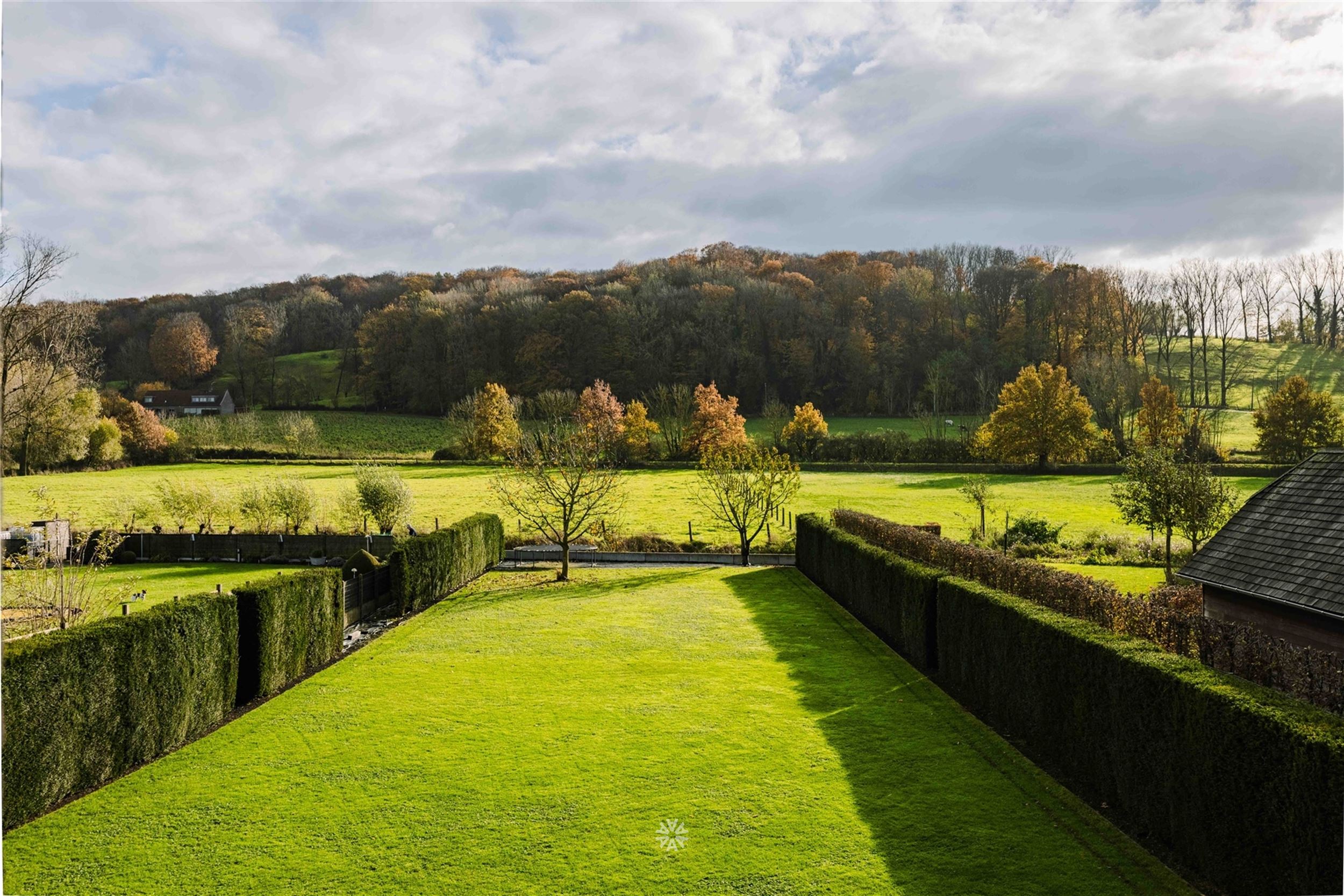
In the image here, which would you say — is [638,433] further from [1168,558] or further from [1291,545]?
[1291,545]

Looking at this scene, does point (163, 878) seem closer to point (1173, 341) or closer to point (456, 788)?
point (456, 788)

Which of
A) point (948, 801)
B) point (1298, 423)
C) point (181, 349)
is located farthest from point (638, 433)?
point (181, 349)

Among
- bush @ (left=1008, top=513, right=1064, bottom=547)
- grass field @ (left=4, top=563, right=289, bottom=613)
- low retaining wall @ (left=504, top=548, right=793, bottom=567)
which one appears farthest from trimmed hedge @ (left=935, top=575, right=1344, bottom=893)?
bush @ (left=1008, top=513, right=1064, bottom=547)

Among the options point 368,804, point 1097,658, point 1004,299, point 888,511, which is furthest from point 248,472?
point 1004,299

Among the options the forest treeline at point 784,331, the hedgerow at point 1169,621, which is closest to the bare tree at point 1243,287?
the forest treeline at point 784,331

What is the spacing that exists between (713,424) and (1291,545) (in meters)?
43.3

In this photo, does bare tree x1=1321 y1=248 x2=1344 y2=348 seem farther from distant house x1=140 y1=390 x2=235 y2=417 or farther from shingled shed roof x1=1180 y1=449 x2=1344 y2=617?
distant house x1=140 y1=390 x2=235 y2=417

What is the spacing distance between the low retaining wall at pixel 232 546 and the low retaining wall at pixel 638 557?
17.8ft

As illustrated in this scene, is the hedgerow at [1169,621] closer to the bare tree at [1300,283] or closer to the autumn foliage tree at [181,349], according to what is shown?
the bare tree at [1300,283]

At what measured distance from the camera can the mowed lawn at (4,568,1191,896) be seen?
641 cm

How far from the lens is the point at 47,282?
25484 mm
